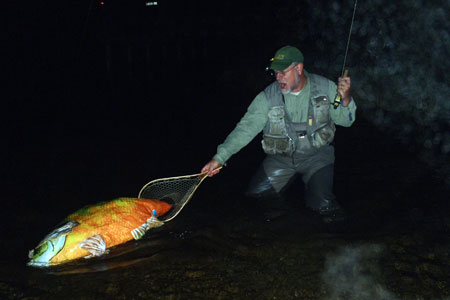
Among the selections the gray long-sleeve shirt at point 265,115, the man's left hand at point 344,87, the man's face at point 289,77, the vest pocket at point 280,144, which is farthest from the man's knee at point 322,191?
the man's face at point 289,77

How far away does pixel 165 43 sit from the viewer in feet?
55.7

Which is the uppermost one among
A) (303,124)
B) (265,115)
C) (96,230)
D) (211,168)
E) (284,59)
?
(284,59)

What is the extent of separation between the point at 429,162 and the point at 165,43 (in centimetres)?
1216

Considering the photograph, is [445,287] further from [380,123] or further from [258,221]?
[380,123]

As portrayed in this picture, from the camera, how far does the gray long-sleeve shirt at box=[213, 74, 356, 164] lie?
510 centimetres

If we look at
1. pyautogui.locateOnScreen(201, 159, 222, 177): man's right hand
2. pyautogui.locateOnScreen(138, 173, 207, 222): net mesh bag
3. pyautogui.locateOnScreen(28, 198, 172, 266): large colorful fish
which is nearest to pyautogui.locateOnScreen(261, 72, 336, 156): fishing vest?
pyautogui.locateOnScreen(201, 159, 222, 177): man's right hand

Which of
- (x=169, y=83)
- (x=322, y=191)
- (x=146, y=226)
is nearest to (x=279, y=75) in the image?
(x=322, y=191)

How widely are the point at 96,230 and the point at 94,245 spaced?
155 mm

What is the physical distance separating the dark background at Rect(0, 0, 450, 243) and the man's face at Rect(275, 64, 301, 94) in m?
2.04

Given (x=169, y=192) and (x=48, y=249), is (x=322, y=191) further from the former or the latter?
(x=48, y=249)

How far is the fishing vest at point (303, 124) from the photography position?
518 centimetres

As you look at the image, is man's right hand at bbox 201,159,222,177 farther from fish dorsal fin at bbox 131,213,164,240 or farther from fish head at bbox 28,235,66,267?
A: fish head at bbox 28,235,66,267

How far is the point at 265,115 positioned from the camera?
5.34 m

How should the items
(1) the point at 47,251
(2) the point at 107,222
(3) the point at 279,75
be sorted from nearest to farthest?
(1) the point at 47,251, (2) the point at 107,222, (3) the point at 279,75
